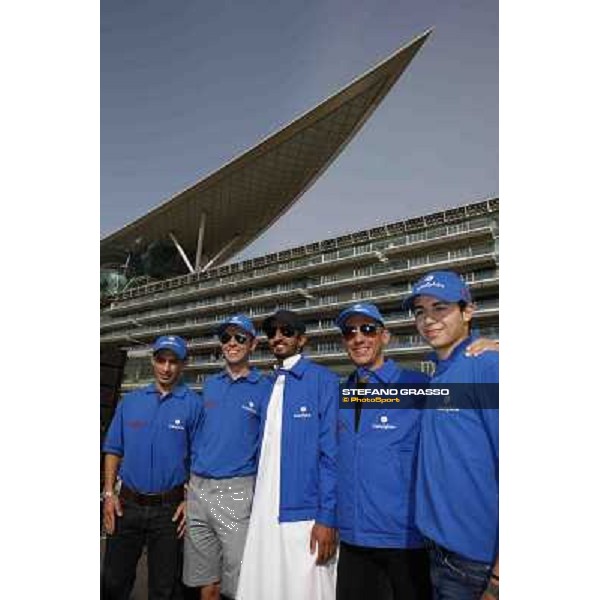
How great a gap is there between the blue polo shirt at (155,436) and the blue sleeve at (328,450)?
43cm

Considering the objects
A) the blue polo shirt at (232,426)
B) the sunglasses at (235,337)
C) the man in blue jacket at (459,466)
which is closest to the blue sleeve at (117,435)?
the blue polo shirt at (232,426)

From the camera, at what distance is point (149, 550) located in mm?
2518

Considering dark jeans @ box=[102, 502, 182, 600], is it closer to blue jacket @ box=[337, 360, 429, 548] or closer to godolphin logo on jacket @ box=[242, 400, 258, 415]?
godolphin logo on jacket @ box=[242, 400, 258, 415]

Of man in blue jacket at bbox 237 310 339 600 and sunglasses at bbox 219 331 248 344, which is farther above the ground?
sunglasses at bbox 219 331 248 344

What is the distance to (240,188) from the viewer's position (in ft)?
8.10

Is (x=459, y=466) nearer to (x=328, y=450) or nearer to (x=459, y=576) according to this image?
(x=459, y=576)

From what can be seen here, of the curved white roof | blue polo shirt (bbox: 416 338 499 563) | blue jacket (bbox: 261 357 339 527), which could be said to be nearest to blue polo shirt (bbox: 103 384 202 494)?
blue jacket (bbox: 261 357 339 527)

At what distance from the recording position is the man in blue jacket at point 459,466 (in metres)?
2.04

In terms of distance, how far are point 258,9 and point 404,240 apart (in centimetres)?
94

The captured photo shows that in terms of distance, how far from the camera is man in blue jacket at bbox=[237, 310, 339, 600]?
229 centimetres

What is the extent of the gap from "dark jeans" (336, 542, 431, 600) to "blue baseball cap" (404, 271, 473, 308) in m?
0.73

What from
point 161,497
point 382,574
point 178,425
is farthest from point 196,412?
point 382,574

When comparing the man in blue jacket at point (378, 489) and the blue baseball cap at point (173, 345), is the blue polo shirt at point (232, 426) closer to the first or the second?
the blue baseball cap at point (173, 345)
